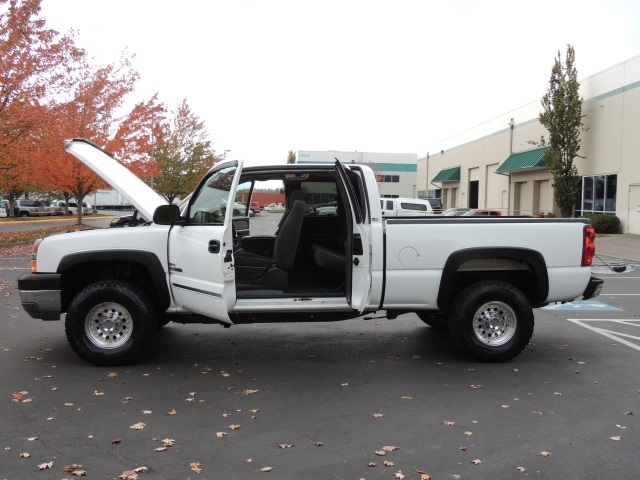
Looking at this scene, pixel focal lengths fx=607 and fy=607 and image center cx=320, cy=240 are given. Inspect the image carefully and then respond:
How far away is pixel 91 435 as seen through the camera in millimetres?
4461

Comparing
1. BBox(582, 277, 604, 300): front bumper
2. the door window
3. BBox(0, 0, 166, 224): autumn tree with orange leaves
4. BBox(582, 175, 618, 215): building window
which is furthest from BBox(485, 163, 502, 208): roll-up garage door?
the door window

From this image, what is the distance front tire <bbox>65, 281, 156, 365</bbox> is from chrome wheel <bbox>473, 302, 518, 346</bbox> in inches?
135

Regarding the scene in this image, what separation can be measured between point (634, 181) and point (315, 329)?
23337 millimetres

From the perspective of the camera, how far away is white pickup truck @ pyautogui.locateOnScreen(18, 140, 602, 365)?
6047 mm

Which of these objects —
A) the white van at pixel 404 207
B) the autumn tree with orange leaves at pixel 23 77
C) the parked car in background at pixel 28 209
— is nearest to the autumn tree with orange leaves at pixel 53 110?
the autumn tree with orange leaves at pixel 23 77

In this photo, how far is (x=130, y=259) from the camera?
6.15 meters

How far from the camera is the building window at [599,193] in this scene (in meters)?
28.8

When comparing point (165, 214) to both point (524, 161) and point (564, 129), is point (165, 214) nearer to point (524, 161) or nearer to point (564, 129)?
point (564, 129)

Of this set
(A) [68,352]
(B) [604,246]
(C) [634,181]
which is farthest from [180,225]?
(C) [634,181]

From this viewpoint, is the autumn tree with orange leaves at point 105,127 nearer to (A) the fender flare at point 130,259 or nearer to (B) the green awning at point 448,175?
(A) the fender flare at point 130,259

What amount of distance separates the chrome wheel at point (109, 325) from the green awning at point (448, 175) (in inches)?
1839

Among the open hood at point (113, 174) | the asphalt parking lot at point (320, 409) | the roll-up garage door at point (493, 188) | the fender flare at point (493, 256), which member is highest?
the roll-up garage door at point (493, 188)

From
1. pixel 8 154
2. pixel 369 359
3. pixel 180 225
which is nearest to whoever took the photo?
pixel 180 225

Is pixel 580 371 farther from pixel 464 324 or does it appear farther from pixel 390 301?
pixel 390 301
